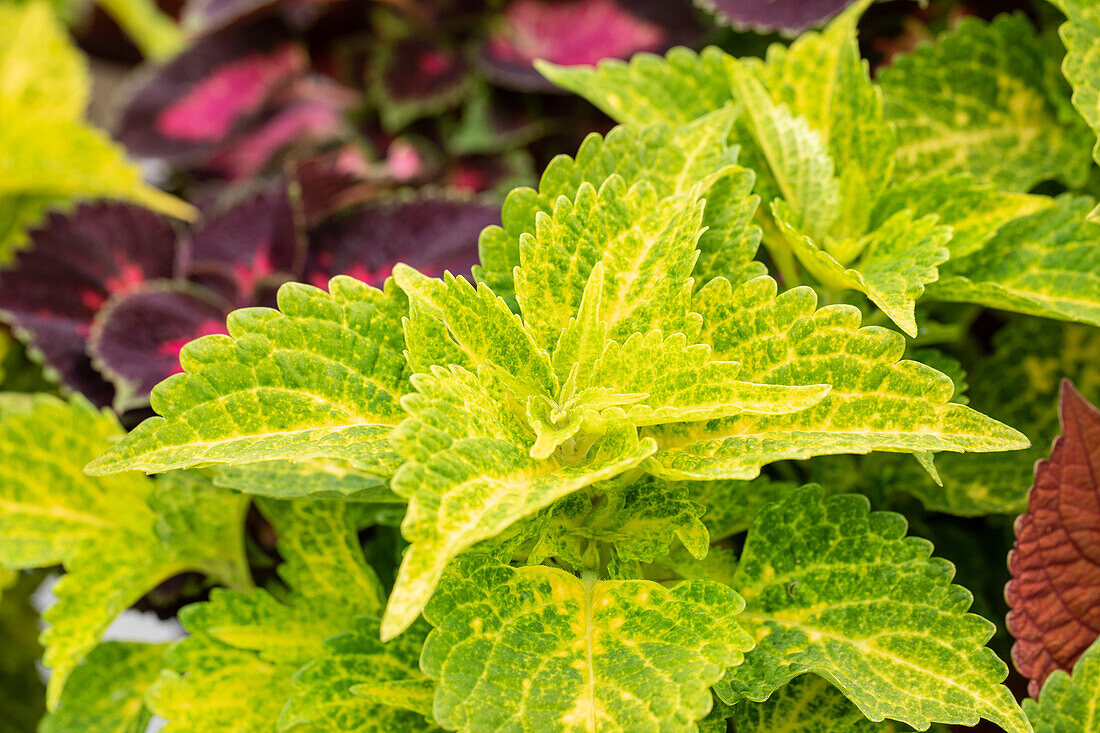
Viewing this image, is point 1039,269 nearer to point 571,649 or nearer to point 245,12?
point 571,649

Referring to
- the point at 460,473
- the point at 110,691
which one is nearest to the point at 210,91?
the point at 110,691

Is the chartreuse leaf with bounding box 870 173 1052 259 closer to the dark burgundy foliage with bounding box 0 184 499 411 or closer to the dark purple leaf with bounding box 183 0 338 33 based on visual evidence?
the dark burgundy foliage with bounding box 0 184 499 411

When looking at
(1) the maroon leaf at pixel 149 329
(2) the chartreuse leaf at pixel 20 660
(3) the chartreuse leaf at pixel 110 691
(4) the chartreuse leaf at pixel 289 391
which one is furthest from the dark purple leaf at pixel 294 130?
(4) the chartreuse leaf at pixel 289 391

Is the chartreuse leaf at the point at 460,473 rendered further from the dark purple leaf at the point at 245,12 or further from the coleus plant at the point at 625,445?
the dark purple leaf at the point at 245,12

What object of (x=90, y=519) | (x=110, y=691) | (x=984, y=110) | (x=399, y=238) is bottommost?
(x=110, y=691)

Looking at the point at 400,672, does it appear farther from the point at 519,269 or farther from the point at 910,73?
the point at 910,73
